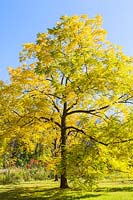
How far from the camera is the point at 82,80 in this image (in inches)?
803

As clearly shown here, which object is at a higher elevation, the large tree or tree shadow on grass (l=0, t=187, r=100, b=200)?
the large tree

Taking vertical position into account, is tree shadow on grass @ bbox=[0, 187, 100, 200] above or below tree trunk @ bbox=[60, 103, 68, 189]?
below

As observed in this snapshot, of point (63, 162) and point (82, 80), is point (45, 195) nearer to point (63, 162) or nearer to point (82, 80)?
point (63, 162)

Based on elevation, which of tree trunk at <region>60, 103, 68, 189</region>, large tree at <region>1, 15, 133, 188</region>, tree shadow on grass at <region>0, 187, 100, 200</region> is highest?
large tree at <region>1, 15, 133, 188</region>

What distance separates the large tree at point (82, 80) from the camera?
20672 millimetres

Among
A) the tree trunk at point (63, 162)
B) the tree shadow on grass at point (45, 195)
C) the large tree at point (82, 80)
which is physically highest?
the large tree at point (82, 80)

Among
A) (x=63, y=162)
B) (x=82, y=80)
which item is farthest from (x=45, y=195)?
(x=82, y=80)

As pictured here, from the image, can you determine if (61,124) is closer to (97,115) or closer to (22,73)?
(97,115)

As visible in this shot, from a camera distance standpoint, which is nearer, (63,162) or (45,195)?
(63,162)

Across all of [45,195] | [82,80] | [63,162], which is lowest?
[45,195]

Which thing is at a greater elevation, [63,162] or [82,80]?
[82,80]

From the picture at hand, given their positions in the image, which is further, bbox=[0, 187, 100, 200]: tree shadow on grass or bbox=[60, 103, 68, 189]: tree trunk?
bbox=[60, 103, 68, 189]: tree trunk

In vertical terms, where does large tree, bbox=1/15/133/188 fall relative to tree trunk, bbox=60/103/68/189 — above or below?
above

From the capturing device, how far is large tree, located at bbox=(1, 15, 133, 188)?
67.8 ft
